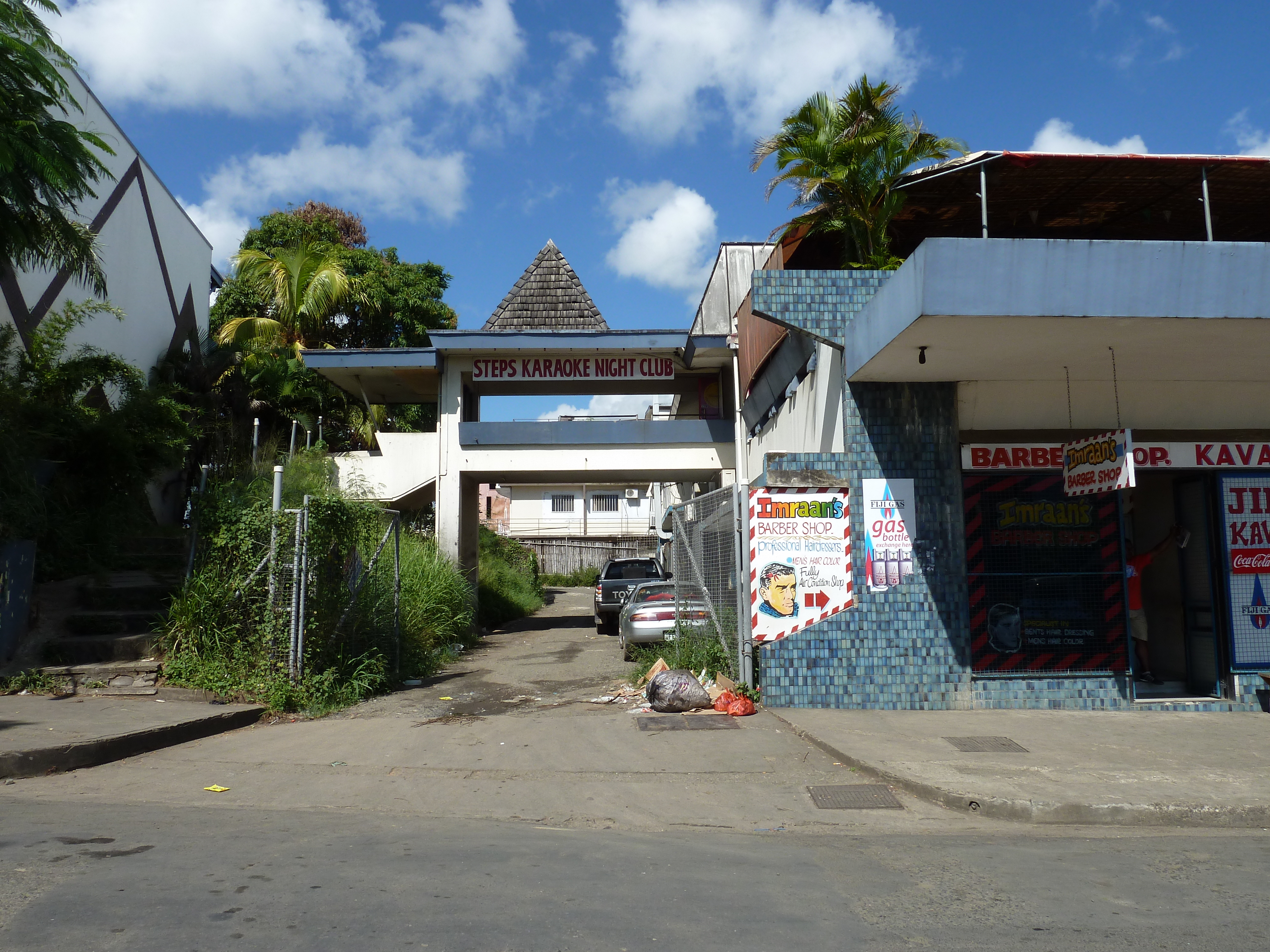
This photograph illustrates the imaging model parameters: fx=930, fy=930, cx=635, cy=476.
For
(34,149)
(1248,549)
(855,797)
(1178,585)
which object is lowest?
(855,797)

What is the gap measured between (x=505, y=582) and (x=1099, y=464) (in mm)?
18859

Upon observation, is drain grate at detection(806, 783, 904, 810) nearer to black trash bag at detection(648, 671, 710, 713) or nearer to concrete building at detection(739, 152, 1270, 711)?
concrete building at detection(739, 152, 1270, 711)

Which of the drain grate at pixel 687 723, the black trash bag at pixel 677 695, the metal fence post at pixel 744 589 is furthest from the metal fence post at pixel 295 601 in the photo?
the metal fence post at pixel 744 589

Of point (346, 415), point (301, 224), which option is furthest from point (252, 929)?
point (301, 224)

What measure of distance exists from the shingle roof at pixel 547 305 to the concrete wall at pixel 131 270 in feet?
24.4

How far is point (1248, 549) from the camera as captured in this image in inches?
394

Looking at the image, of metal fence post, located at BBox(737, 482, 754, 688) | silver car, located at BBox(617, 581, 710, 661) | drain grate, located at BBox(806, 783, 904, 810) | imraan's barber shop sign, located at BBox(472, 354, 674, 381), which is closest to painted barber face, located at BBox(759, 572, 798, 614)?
metal fence post, located at BBox(737, 482, 754, 688)

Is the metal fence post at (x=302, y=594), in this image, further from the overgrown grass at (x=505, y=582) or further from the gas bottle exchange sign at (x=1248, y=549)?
the overgrown grass at (x=505, y=582)

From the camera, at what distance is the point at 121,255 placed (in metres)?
19.2

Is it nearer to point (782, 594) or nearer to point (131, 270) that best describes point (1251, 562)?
point (782, 594)

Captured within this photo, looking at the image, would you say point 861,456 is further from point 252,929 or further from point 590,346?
point 590,346

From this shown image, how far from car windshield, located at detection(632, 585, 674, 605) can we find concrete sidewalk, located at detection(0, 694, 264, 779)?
21.7ft

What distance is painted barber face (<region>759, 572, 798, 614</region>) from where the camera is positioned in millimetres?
9688

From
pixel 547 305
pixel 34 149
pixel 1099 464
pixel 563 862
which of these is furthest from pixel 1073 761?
pixel 547 305
